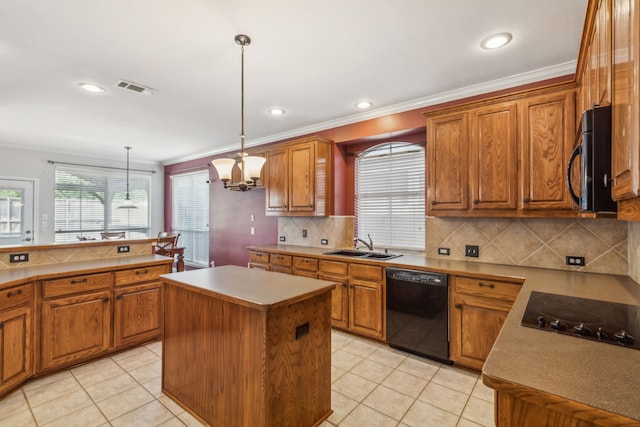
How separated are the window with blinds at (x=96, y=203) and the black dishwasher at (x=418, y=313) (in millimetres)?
5768

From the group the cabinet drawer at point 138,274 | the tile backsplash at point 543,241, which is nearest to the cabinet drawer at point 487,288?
the tile backsplash at point 543,241

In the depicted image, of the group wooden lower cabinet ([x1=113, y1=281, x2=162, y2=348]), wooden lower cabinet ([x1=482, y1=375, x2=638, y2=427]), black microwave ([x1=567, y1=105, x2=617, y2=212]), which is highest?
black microwave ([x1=567, y1=105, x2=617, y2=212])

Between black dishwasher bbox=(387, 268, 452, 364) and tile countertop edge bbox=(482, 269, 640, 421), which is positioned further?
black dishwasher bbox=(387, 268, 452, 364)

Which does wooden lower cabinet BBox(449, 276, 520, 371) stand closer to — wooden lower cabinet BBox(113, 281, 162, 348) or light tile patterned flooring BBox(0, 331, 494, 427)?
light tile patterned flooring BBox(0, 331, 494, 427)

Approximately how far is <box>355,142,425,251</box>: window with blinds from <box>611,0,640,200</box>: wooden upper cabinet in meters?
2.59

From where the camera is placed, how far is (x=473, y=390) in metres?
2.33

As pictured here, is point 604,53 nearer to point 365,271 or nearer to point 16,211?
point 365,271

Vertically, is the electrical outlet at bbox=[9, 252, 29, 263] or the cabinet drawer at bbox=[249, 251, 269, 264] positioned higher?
the electrical outlet at bbox=[9, 252, 29, 263]

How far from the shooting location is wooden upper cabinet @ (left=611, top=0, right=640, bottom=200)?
797 mm

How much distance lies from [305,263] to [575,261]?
255 cm

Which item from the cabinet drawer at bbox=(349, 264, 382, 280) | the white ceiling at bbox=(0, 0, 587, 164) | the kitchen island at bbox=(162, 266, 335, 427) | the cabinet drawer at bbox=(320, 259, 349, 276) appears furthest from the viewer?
the cabinet drawer at bbox=(320, 259, 349, 276)

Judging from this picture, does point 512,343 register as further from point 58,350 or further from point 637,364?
point 58,350

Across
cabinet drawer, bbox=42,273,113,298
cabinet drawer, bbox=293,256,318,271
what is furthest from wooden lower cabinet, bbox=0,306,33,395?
cabinet drawer, bbox=293,256,318,271

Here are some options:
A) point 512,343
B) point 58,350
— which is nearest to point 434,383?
point 512,343
